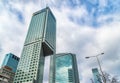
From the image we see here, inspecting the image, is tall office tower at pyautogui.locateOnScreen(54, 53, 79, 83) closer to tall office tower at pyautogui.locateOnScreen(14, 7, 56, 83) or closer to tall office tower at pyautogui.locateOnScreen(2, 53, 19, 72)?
tall office tower at pyautogui.locateOnScreen(14, 7, 56, 83)

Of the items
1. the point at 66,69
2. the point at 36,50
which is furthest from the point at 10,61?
the point at 36,50

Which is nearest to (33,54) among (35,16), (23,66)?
(23,66)

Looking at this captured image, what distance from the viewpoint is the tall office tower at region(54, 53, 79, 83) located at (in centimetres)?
14962

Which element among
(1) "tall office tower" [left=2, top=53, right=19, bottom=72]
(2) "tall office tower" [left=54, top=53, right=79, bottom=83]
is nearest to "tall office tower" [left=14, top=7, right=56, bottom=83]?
(2) "tall office tower" [left=54, top=53, right=79, bottom=83]

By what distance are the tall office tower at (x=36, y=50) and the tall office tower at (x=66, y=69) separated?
55.4 m

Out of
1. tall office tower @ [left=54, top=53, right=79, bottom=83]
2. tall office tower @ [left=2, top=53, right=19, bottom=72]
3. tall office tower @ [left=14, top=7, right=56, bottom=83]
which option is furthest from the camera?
tall office tower @ [left=2, top=53, right=19, bottom=72]

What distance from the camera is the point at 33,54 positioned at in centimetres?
9619

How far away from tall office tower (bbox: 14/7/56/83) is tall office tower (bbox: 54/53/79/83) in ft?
182

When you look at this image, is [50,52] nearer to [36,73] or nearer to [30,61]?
[30,61]

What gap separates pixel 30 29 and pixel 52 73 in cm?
7751

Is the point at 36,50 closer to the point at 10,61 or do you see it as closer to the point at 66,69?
the point at 66,69

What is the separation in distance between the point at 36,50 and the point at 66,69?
234ft

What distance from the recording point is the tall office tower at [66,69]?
14962cm

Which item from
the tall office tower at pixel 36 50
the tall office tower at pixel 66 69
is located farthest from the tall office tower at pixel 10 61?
the tall office tower at pixel 36 50
